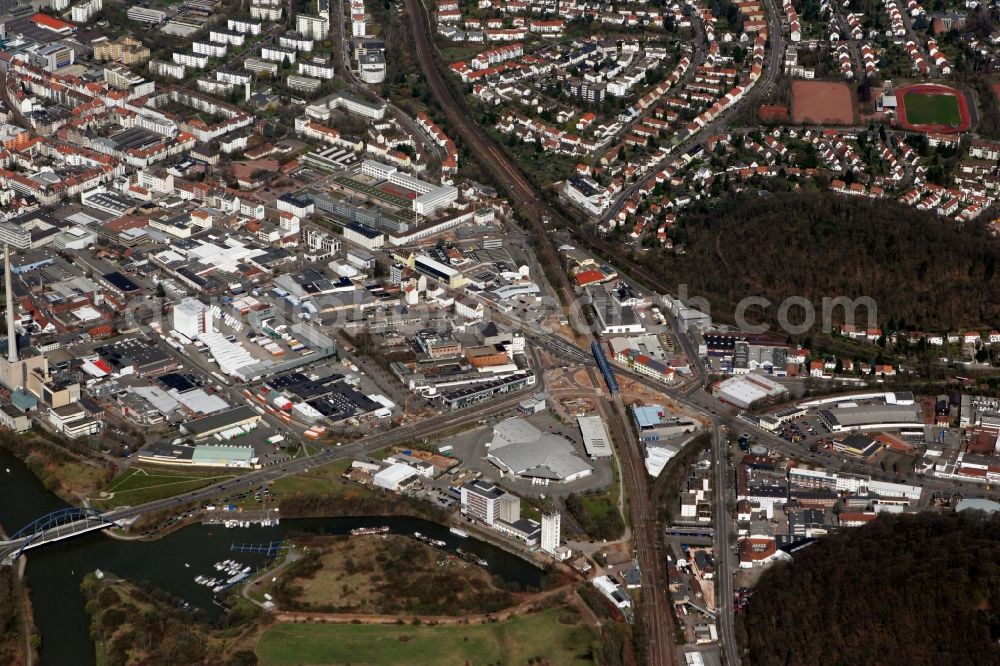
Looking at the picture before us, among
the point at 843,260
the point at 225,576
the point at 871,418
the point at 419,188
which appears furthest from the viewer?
the point at 419,188

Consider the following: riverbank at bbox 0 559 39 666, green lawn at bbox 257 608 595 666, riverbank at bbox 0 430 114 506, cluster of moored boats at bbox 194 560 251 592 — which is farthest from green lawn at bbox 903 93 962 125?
riverbank at bbox 0 559 39 666

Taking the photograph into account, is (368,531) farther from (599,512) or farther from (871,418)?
(871,418)

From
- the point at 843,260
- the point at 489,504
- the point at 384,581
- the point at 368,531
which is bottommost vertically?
the point at 384,581

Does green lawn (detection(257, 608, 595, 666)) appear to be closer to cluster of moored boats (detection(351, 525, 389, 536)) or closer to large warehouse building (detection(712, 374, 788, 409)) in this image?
cluster of moored boats (detection(351, 525, 389, 536))

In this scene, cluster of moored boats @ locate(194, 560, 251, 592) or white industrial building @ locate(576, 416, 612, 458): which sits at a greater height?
white industrial building @ locate(576, 416, 612, 458)

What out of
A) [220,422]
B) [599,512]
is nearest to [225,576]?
[220,422]

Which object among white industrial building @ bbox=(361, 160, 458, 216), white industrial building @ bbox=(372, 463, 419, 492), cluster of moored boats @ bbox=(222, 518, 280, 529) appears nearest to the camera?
cluster of moored boats @ bbox=(222, 518, 280, 529)

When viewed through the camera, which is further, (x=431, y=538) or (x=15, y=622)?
(x=431, y=538)

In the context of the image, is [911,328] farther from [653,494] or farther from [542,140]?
[542,140]
